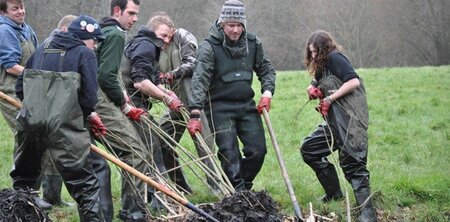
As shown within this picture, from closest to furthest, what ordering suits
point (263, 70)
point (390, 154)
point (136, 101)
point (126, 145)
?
point (126, 145), point (263, 70), point (136, 101), point (390, 154)

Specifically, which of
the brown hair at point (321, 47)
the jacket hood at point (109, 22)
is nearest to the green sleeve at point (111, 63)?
the jacket hood at point (109, 22)

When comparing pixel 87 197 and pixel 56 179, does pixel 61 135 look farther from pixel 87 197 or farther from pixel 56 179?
pixel 56 179

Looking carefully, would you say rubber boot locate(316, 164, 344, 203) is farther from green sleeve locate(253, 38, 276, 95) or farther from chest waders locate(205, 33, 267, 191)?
green sleeve locate(253, 38, 276, 95)

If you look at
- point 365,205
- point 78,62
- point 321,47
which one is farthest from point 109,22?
point 365,205

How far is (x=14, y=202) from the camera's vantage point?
524 cm

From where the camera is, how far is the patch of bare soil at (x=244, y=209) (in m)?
5.92

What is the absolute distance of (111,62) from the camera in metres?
6.41

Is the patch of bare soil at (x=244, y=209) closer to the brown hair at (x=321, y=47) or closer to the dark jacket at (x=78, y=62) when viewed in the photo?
the dark jacket at (x=78, y=62)

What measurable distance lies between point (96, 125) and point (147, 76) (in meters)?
1.36

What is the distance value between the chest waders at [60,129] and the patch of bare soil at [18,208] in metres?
0.45

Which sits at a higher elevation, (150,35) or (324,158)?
(150,35)

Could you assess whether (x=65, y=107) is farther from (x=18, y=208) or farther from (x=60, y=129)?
(x=18, y=208)

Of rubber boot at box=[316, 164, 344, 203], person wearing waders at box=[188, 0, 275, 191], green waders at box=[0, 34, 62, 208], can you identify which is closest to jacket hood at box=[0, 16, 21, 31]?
green waders at box=[0, 34, 62, 208]

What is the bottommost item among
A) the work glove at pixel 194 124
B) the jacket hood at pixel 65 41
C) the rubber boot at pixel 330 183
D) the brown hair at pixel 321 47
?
the rubber boot at pixel 330 183
